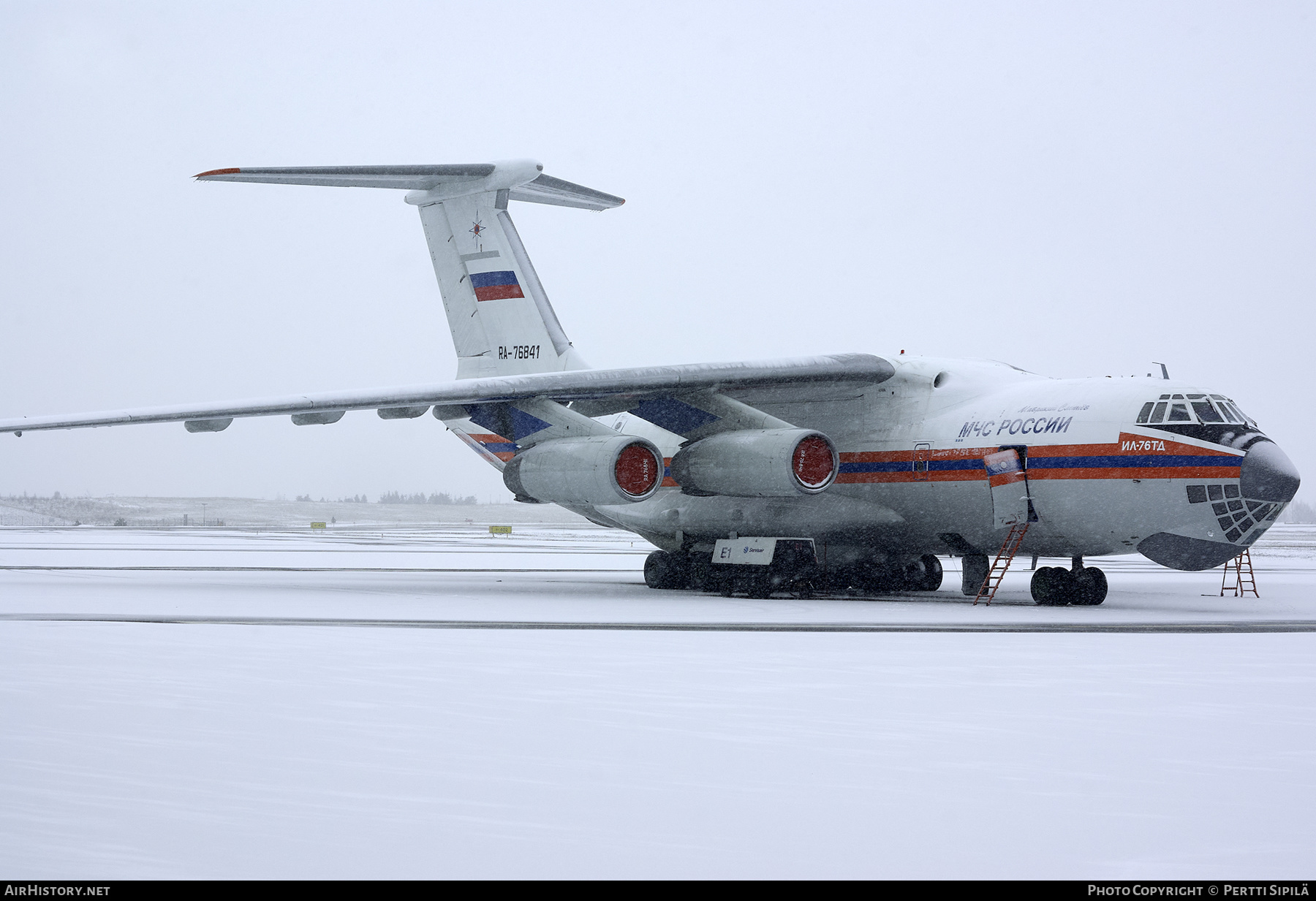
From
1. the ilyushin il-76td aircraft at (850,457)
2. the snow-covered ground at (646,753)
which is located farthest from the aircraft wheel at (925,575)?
the snow-covered ground at (646,753)

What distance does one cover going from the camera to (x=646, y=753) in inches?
190

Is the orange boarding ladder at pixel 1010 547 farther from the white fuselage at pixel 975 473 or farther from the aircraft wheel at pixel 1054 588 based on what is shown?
the aircraft wheel at pixel 1054 588

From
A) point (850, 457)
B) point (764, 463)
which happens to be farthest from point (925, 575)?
point (764, 463)

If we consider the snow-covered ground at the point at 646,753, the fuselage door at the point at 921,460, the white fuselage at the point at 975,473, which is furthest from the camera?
the fuselage door at the point at 921,460

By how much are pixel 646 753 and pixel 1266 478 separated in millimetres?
9553

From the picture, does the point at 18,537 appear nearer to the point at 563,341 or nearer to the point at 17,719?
the point at 563,341

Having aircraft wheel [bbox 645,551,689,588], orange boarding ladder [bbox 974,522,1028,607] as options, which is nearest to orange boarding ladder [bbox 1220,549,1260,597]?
orange boarding ladder [bbox 974,522,1028,607]

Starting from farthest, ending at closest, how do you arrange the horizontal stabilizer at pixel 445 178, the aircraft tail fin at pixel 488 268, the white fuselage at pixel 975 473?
the aircraft tail fin at pixel 488 268 < the horizontal stabilizer at pixel 445 178 < the white fuselage at pixel 975 473

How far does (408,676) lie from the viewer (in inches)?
271

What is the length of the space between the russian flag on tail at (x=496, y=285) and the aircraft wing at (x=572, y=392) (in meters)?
2.60

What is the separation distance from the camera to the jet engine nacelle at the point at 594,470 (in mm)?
14148

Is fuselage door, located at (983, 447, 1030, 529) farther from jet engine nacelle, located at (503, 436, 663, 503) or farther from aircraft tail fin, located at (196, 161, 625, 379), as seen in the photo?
aircraft tail fin, located at (196, 161, 625, 379)

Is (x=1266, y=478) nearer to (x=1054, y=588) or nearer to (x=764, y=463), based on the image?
(x=1054, y=588)

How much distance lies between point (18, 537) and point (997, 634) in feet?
112
